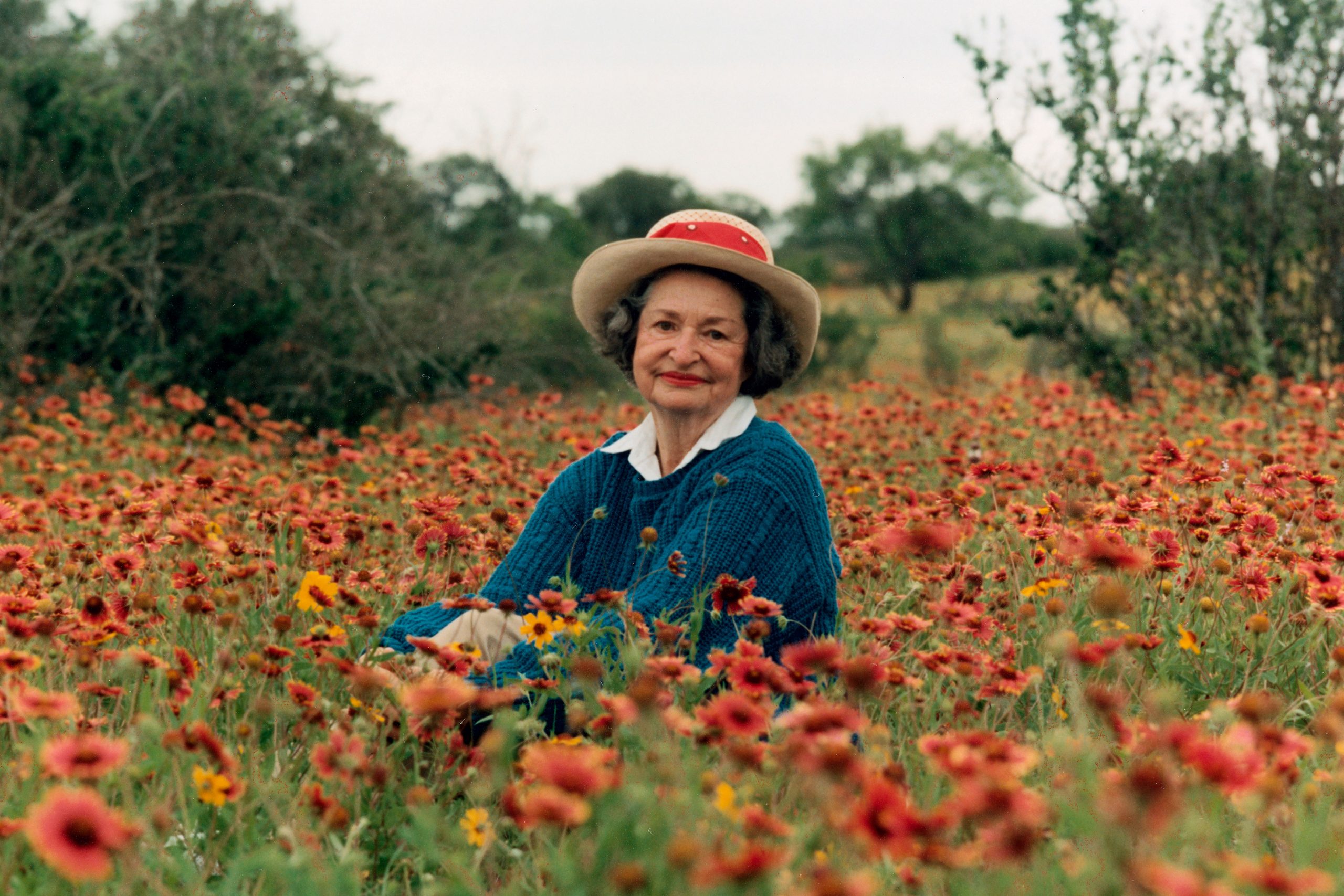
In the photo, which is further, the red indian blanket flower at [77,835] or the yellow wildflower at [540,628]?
the yellow wildflower at [540,628]

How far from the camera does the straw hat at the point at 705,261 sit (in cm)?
266

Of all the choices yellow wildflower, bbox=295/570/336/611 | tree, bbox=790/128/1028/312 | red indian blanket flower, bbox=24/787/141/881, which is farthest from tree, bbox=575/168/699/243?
red indian blanket flower, bbox=24/787/141/881

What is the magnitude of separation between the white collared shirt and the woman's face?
0.06m

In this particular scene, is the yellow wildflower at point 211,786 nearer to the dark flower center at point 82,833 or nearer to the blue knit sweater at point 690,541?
the dark flower center at point 82,833

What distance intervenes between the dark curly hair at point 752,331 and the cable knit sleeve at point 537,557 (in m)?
0.36

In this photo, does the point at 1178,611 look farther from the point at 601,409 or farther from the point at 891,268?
the point at 891,268

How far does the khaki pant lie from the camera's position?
254 centimetres

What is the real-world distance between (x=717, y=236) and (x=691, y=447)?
0.50 m

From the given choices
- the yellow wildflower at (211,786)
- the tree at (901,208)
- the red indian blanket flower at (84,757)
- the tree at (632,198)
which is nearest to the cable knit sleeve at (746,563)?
the yellow wildflower at (211,786)

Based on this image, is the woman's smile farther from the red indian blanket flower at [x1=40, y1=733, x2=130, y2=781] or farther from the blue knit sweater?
the red indian blanket flower at [x1=40, y1=733, x2=130, y2=781]

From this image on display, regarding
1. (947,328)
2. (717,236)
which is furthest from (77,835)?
(947,328)

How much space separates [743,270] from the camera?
2682 mm

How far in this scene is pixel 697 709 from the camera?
1365 mm

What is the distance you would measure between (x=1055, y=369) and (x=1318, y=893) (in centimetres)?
913
